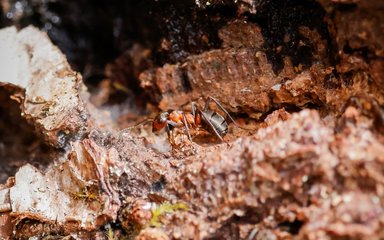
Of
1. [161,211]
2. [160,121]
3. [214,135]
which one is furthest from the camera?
[160,121]

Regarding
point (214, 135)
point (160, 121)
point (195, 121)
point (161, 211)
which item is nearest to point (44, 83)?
point (160, 121)

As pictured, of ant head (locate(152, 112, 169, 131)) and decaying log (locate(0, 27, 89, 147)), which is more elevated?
decaying log (locate(0, 27, 89, 147))

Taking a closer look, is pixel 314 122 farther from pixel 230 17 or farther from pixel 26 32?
pixel 26 32

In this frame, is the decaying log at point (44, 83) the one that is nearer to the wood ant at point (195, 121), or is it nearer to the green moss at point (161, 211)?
the wood ant at point (195, 121)

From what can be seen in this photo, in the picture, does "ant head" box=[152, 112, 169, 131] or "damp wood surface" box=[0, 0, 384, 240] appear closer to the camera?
"damp wood surface" box=[0, 0, 384, 240]

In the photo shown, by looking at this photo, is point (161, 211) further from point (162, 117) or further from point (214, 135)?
point (162, 117)

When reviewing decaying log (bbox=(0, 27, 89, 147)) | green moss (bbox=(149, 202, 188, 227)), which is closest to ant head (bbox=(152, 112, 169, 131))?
decaying log (bbox=(0, 27, 89, 147))

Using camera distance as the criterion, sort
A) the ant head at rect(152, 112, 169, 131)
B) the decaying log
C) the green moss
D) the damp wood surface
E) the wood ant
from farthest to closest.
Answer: the ant head at rect(152, 112, 169, 131) → the wood ant → the decaying log → the green moss → the damp wood surface

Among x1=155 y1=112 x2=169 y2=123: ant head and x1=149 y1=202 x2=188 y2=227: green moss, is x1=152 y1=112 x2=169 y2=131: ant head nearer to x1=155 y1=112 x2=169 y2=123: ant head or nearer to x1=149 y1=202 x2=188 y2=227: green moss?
x1=155 y1=112 x2=169 y2=123: ant head
